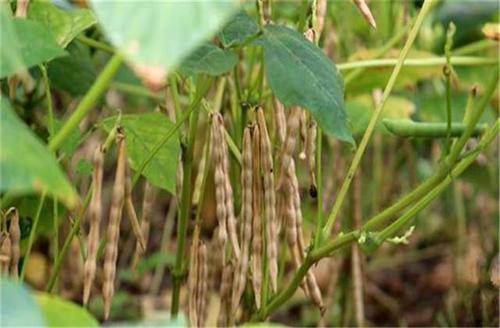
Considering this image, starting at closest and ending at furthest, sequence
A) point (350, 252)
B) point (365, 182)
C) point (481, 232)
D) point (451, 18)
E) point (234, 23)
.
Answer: point (234, 23), point (350, 252), point (481, 232), point (451, 18), point (365, 182)

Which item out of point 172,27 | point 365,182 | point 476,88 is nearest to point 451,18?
point 365,182

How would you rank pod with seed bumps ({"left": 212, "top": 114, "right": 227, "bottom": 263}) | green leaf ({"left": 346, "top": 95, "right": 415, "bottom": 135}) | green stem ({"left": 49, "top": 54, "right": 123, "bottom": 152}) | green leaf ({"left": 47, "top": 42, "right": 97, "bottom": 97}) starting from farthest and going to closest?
green leaf ({"left": 346, "top": 95, "right": 415, "bottom": 135}) < green leaf ({"left": 47, "top": 42, "right": 97, "bottom": 97}) < pod with seed bumps ({"left": 212, "top": 114, "right": 227, "bottom": 263}) < green stem ({"left": 49, "top": 54, "right": 123, "bottom": 152})

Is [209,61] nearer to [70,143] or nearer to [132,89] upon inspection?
[70,143]

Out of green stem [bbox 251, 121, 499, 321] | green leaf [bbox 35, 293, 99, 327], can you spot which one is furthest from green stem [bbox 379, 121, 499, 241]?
green leaf [bbox 35, 293, 99, 327]

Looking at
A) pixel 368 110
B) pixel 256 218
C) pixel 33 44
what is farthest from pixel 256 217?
pixel 368 110

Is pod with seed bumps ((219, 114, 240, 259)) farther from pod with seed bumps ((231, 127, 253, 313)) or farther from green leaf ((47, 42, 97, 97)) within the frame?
green leaf ((47, 42, 97, 97))

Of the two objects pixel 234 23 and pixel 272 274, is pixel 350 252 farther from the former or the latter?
pixel 234 23
